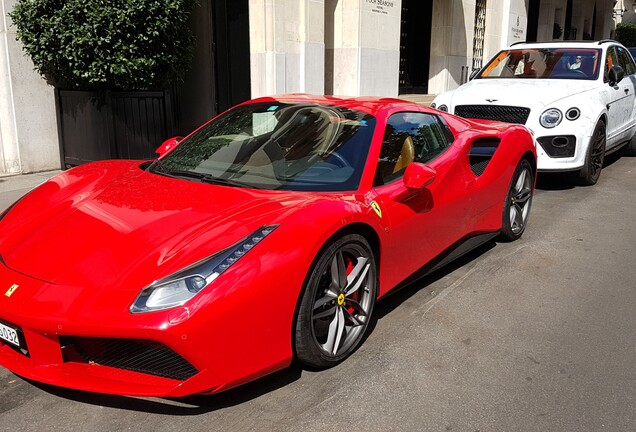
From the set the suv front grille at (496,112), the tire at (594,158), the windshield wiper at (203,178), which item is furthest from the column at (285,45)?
the windshield wiper at (203,178)

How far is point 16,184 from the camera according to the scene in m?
7.90

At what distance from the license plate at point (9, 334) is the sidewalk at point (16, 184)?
178 inches

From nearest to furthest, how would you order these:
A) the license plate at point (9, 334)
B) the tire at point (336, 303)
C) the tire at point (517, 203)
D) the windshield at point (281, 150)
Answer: the license plate at point (9, 334)
the tire at point (336, 303)
the windshield at point (281, 150)
the tire at point (517, 203)

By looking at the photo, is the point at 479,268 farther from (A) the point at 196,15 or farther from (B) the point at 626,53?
(A) the point at 196,15

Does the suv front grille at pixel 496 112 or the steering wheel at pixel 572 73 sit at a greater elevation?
the steering wheel at pixel 572 73

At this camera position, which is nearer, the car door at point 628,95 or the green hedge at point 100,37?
the green hedge at point 100,37

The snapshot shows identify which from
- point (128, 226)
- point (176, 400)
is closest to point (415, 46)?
point (128, 226)

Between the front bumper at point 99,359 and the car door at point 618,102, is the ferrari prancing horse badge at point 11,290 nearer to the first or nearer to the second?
the front bumper at point 99,359

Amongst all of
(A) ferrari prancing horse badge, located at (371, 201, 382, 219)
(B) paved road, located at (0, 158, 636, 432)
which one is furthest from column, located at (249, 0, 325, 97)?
(A) ferrari prancing horse badge, located at (371, 201, 382, 219)

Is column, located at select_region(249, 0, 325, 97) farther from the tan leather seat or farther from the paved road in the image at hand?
the tan leather seat

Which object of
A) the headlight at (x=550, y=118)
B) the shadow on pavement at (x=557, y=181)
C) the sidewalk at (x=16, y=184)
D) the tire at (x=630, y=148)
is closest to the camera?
the sidewalk at (x=16, y=184)

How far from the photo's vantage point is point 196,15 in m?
12.0

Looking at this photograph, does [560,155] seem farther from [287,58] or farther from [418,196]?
[287,58]

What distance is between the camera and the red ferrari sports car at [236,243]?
2449mm
